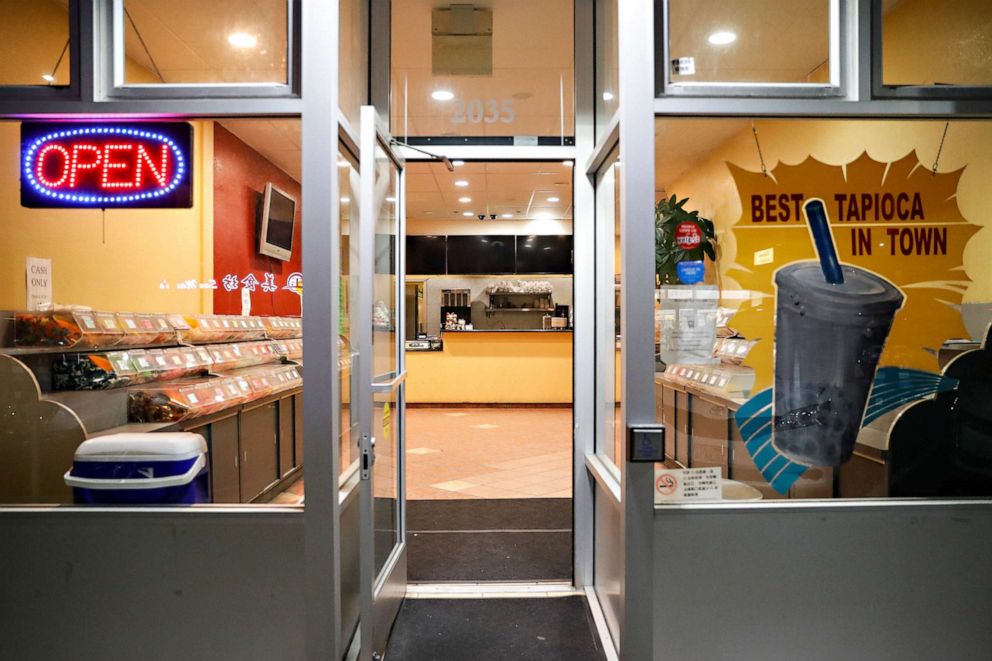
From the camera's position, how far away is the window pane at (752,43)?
211cm

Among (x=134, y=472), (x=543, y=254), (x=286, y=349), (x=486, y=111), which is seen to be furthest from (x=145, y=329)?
(x=543, y=254)

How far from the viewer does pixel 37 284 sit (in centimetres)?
258

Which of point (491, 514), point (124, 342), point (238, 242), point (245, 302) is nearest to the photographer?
point (124, 342)

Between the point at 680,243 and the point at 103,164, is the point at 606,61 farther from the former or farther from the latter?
the point at 103,164

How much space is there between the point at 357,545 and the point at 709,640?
148cm

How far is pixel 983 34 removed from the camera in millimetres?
2275

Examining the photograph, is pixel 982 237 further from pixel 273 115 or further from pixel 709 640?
pixel 273 115

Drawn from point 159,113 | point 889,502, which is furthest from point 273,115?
point 889,502

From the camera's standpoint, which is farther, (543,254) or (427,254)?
(427,254)

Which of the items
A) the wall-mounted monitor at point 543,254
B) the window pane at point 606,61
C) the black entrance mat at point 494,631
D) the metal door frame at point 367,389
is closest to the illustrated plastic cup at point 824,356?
the window pane at point 606,61

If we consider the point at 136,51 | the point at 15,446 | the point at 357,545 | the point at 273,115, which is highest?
the point at 136,51

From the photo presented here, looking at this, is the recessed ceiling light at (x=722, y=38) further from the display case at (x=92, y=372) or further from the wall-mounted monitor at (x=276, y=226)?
the display case at (x=92, y=372)

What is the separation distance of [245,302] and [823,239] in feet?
15.2

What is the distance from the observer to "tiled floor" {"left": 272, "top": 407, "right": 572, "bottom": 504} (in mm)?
4895
